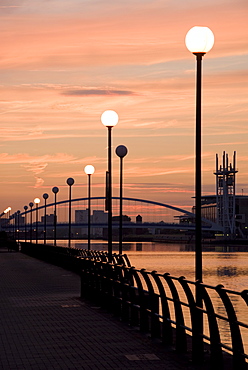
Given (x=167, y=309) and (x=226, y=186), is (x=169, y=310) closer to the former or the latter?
(x=167, y=309)

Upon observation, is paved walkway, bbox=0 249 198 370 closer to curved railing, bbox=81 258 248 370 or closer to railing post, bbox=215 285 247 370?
curved railing, bbox=81 258 248 370

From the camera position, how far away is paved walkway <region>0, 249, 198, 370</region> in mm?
10742

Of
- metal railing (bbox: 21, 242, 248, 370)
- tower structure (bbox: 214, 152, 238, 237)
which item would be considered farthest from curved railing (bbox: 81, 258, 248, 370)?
tower structure (bbox: 214, 152, 238, 237)

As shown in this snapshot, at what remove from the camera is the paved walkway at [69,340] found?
10742mm

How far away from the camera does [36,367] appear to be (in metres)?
10.4

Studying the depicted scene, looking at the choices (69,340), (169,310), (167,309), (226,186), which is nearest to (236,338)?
(167,309)

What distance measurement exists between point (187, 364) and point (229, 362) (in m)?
0.57

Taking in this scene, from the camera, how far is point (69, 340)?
42.7 feet

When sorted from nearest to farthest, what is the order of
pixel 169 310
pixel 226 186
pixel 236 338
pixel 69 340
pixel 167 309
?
pixel 236 338, pixel 167 309, pixel 69 340, pixel 169 310, pixel 226 186

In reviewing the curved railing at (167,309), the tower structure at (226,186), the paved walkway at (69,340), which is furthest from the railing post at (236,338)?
the tower structure at (226,186)

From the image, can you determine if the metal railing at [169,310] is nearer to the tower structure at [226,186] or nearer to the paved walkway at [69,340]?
the paved walkway at [69,340]

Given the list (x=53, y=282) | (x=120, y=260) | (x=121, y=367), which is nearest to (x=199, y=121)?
(x=121, y=367)

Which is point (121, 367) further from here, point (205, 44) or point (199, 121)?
point (205, 44)

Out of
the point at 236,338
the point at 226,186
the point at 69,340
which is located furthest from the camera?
the point at 226,186
